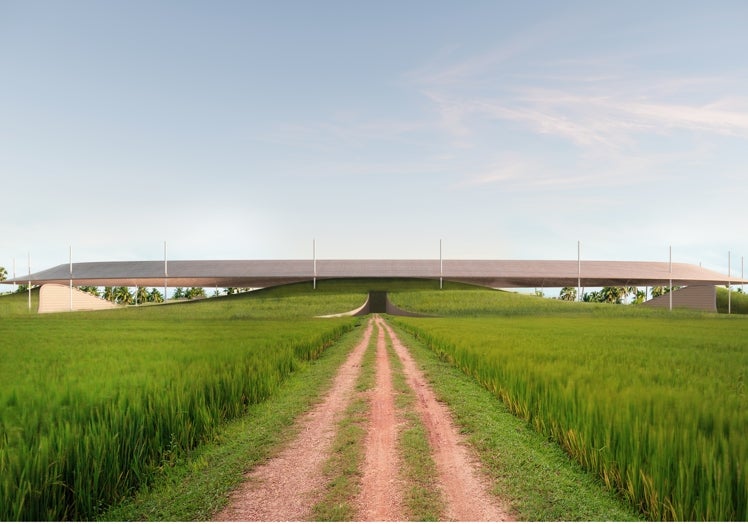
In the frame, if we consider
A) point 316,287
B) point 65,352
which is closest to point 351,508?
point 65,352

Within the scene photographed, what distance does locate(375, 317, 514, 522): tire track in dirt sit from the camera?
17.3 feet

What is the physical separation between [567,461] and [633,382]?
311 cm

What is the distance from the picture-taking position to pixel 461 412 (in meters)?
9.81

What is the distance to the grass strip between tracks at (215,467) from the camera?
535 centimetres

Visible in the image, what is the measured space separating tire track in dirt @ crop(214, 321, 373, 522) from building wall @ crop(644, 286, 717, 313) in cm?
10956

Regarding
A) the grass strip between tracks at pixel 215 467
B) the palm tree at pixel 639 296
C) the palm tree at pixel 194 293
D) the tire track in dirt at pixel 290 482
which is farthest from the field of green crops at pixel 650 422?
the palm tree at pixel 194 293

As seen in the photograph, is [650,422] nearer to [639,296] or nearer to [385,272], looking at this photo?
[385,272]

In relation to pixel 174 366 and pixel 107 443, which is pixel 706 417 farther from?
pixel 174 366

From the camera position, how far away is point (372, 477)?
6160 mm

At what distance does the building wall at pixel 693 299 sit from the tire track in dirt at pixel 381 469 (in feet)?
353

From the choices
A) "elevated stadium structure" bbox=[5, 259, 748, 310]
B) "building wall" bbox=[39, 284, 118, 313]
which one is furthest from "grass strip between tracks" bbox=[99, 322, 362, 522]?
"building wall" bbox=[39, 284, 118, 313]

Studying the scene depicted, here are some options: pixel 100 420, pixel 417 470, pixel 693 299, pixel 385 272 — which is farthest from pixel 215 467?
pixel 693 299

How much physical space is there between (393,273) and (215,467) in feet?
327

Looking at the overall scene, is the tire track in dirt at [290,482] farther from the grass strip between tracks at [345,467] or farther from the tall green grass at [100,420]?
the tall green grass at [100,420]
